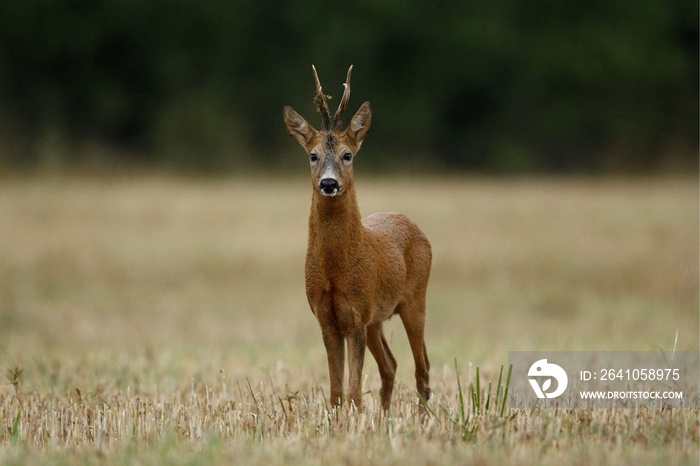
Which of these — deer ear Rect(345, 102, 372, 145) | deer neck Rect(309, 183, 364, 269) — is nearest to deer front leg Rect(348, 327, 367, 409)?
deer neck Rect(309, 183, 364, 269)

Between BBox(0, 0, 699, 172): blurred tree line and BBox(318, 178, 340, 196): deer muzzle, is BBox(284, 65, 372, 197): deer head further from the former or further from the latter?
BBox(0, 0, 699, 172): blurred tree line

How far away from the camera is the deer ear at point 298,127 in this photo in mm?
Answer: 6652

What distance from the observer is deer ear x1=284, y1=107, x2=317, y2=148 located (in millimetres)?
6652

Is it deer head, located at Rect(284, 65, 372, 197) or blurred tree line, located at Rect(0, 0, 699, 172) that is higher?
blurred tree line, located at Rect(0, 0, 699, 172)

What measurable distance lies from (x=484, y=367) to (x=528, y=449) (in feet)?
12.9

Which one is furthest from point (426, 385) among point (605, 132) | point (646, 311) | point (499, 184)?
point (605, 132)

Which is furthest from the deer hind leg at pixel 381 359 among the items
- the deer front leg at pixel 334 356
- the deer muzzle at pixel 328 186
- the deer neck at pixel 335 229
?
the deer muzzle at pixel 328 186

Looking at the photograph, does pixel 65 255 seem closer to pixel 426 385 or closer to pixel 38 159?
pixel 38 159

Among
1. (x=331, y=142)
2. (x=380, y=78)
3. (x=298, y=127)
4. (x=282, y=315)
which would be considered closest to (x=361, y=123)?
(x=331, y=142)

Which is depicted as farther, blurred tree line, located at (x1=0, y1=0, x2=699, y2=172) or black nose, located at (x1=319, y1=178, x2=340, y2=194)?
blurred tree line, located at (x1=0, y1=0, x2=699, y2=172)

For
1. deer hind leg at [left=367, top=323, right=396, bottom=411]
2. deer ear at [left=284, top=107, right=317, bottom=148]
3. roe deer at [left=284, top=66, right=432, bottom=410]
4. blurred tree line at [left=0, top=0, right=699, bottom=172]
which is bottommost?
deer hind leg at [left=367, top=323, right=396, bottom=411]

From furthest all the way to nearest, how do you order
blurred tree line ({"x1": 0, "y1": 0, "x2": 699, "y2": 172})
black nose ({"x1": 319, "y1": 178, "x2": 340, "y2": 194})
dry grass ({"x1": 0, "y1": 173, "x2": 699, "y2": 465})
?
blurred tree line ({"x1": 0, "y1": 0, "x2": 699, "y2": 172}) < black nose ({"x1": 319, "y1": 178, "x2": 340, "y2": 194}) < dry grass ({"x1": 0, "y1": 173, "x2": 699, "y2": 465})

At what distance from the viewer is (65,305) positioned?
15836 millimetres

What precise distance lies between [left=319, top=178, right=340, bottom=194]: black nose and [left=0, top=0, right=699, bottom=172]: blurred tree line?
906 inches
